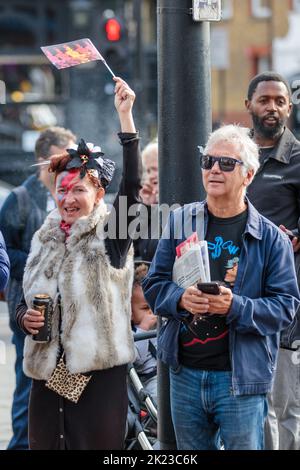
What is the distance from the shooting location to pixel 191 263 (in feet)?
16.7

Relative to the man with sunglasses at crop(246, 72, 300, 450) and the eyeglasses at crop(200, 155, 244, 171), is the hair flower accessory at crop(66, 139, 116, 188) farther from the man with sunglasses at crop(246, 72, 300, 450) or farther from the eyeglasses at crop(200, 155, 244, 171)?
the man with sunglasses at crop(246, 72, 300, 450)

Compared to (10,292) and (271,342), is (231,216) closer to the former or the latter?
(271,342)

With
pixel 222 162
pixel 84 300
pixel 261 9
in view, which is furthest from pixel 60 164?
pixel 261 9

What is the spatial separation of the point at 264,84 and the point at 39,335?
2.24 metres

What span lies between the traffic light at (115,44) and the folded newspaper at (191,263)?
1134 centimetres

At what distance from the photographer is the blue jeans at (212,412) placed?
5.09 m

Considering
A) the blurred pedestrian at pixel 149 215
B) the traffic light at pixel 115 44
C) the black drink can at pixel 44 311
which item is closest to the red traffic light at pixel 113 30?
the traffic light at pixel 115 44

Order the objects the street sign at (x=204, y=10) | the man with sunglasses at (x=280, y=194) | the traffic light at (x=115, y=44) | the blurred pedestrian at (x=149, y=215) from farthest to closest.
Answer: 1. the traffic light at (x=115, y=44)
2. the blurred pedestrian at (x=149, y=215)
3. the man with sunglasses at (x=280, y=194)
4. the street sign at (x=204, y=10)

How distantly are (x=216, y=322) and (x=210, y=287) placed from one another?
25 cm

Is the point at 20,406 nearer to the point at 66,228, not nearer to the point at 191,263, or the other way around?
the point at 66,228

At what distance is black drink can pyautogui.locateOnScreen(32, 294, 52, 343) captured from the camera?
5.50 metres

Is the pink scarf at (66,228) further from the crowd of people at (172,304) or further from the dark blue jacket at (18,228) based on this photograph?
the dark blue jacket at (18,228)

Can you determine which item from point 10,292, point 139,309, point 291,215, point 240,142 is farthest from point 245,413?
point 10,292

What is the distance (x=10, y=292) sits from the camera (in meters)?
8.02
